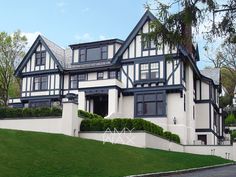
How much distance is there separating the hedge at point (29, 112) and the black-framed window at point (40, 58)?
601 inches

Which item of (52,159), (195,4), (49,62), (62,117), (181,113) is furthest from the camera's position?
(49,62)

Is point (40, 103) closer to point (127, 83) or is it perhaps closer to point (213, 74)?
point (127, 83)

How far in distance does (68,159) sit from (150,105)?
74.1ft

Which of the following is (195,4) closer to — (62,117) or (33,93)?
(62,117)

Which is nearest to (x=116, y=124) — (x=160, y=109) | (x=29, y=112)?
(x=29, y=112)

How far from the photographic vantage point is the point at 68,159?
1738cm

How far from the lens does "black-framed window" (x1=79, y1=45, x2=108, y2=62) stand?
4416 centimetres

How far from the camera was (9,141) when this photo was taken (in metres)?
18.0

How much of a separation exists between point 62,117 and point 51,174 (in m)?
14.3

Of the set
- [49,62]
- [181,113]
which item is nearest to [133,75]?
[181,113]

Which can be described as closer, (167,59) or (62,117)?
(167,59)

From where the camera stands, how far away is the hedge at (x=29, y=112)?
97.9ft

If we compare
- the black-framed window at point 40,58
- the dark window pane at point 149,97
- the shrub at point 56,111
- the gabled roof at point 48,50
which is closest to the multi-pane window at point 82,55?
the gabled roof at point 48,50

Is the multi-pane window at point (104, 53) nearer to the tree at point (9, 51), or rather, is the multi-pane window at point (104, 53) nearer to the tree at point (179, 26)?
the tree at point (9, 51)
